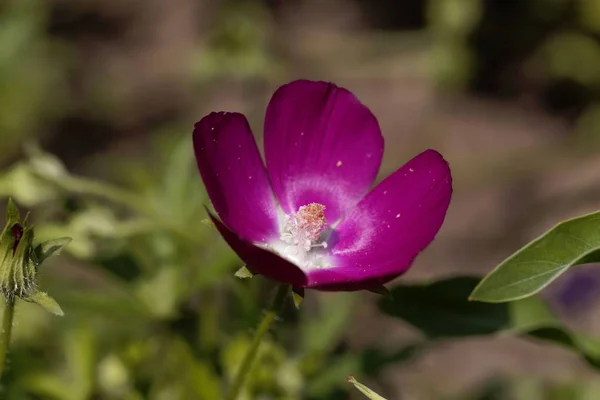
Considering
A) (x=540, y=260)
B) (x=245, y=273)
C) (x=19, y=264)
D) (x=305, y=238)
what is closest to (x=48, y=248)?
(x=19, y=264)

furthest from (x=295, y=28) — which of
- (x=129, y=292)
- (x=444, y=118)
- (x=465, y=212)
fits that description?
(x=129, y=292)

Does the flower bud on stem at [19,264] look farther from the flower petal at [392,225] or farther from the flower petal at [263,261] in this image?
the flower petal at [392,225]

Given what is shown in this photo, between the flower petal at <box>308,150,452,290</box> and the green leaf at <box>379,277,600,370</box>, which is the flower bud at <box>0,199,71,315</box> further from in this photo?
the green leaf at <box>379,277,600,370</box>

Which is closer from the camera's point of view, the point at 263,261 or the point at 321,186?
the point at 263,261

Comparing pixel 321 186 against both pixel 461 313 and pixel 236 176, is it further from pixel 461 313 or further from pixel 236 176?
pixel 461 313

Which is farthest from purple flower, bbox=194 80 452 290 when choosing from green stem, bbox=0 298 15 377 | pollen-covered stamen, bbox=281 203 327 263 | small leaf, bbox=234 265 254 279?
green stem, bbox=0 298 15 377

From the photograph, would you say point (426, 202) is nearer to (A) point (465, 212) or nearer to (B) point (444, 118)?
(A) point (465, 212)

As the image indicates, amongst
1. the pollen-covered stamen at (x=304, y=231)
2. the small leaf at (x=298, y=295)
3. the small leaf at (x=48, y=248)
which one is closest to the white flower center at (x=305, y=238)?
the pollen-covered stamen at (x=304, y=231)
